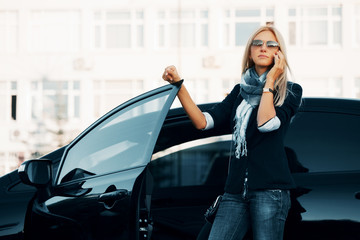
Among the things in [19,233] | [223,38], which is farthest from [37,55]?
[19,233]

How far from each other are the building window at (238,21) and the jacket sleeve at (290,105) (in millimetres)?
21814

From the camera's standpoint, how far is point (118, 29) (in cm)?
2488

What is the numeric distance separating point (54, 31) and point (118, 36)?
9.37 feet

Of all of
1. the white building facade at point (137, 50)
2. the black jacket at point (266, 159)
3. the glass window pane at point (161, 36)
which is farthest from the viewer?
the glass window pane at point (161, 36)

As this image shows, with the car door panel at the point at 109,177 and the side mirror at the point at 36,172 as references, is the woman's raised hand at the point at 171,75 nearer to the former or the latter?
the car door panel at the point at 109,177

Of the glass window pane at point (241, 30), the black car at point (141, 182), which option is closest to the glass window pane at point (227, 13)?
the glass window pane at point (241, 30)

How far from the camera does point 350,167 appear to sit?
3049 mm

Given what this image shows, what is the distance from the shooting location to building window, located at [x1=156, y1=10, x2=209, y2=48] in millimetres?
24438

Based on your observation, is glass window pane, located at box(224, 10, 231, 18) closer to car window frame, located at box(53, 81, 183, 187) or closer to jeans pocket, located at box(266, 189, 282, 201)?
car window frame, located at box(53, 81, 183, 187)

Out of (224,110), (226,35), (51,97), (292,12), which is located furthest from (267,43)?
(51,97)

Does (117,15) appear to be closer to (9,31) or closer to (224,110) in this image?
(9,31)

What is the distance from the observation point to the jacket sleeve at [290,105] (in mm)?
2664

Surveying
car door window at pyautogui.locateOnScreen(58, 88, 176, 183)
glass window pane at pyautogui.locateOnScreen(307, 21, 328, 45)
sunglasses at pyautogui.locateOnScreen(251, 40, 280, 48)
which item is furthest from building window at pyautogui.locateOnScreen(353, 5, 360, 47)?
car door window at pyautogui.locateOnScreen(58, 88, 176, 183)

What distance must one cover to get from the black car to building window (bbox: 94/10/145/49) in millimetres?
21697
